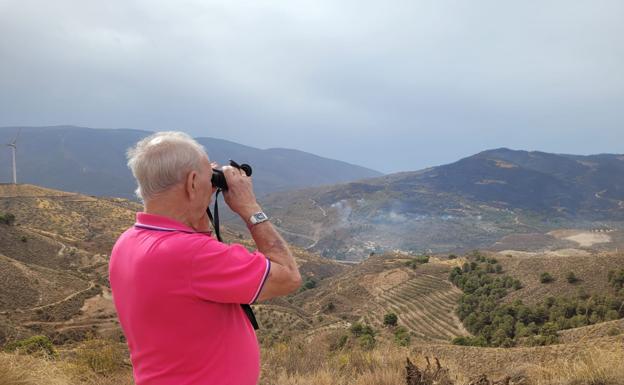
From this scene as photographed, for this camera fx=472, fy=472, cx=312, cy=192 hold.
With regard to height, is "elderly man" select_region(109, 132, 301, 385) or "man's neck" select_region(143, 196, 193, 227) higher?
"man's neck" select_region(143, 196, 193, 227)

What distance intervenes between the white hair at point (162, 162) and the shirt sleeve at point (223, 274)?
42 centimetres

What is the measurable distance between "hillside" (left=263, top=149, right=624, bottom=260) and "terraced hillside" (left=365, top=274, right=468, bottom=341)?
6087 centimetres

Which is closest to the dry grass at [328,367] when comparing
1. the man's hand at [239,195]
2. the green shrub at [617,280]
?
the man's hand at [239,195]

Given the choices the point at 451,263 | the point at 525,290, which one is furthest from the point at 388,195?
the point at 525,290

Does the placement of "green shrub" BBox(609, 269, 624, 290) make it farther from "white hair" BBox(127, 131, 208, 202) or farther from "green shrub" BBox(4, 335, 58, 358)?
"white hair" BBox(127, 131, 208, 202)

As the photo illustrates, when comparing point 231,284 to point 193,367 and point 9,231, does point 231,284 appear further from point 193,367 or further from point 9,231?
point 9,231

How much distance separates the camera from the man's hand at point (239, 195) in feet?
8.44

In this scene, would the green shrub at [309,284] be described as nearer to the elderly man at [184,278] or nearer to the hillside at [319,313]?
the hillside at [319,313]

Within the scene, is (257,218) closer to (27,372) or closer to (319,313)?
(27,372)

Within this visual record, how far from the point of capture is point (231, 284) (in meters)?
2.17

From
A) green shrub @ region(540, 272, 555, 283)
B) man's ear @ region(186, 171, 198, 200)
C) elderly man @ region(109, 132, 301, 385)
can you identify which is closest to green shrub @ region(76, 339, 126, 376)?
elderly man @ region(109, 132, 301, 385)

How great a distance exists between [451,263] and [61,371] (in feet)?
147

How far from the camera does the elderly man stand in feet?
7.10

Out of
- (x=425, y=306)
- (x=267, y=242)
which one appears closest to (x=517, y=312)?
(x=425, y=306)
